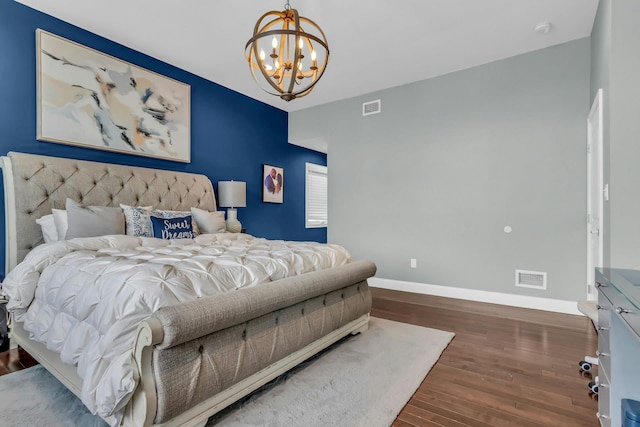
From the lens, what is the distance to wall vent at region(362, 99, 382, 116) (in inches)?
183

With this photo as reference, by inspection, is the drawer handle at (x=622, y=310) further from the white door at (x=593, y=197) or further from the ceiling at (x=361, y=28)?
the ceiling at (x=361, y=28)

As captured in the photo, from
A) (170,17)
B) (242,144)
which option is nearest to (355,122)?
(242,144)

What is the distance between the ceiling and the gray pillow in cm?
174

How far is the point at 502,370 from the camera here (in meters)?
2.15

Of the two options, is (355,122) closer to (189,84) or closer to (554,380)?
(189,84)

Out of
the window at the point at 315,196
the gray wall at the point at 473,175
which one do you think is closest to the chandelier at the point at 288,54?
the gray wall at the point at 473,175

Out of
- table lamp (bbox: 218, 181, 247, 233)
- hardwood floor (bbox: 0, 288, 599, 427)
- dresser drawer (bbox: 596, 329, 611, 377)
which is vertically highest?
table lamp (bbox: 218, 181, 247, 233)

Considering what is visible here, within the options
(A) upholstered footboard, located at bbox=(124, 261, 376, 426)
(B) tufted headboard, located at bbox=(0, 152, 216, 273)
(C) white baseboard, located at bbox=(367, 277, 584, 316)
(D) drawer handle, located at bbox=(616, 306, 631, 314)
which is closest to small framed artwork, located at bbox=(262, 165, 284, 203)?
(B) tufted headboard, located at bbox=(0, 152, 216, 273)

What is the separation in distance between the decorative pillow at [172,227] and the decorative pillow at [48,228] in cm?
70

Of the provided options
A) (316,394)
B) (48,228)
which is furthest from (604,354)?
(48,228)

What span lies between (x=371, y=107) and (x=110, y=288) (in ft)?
13.5

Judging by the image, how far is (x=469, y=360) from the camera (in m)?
2.30

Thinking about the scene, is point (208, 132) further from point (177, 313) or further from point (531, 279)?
point (531, 279)

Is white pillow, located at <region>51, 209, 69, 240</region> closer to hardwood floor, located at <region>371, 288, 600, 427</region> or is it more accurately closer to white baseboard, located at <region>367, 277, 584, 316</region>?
hardwood floor, located at <region>371, 288, 600, 427</region>
